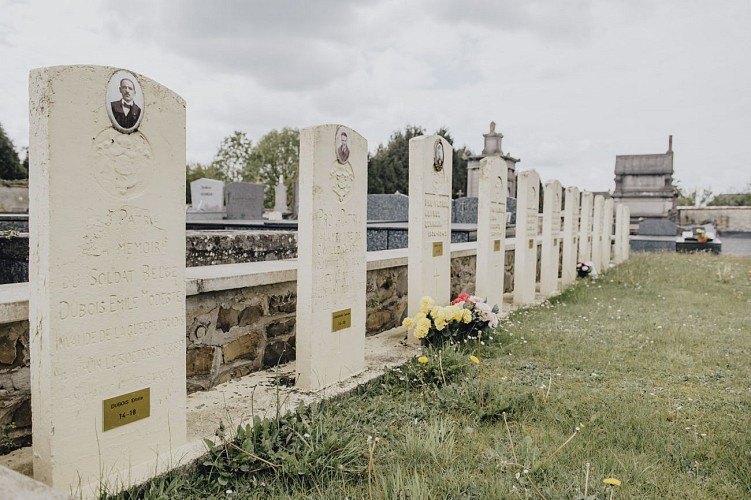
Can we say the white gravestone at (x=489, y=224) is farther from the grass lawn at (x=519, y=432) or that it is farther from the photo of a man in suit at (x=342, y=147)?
the photo of a man in suit at (x=342, y=147)

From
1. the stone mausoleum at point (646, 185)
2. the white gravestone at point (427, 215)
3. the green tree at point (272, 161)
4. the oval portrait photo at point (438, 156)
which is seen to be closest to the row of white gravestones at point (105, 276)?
the white gravestone at point (427, 215)

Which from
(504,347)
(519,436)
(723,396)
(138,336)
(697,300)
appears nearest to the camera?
(138,336)

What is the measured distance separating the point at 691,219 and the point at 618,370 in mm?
29148

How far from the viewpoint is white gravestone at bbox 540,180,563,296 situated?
27.2ft

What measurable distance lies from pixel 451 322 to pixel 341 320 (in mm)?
1249

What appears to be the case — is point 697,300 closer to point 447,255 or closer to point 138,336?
point 447,255

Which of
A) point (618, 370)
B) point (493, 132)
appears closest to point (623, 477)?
point (618, 370)

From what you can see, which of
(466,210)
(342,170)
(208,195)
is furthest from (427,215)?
(208,195)

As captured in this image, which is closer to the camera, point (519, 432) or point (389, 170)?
point (519, 432)

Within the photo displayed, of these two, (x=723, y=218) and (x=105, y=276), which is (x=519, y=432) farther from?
(x=723, y=218)

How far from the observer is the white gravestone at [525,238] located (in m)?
7.23

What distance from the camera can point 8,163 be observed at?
27406mm

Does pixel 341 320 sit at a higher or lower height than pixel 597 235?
lower

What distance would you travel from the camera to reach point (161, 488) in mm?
2211
